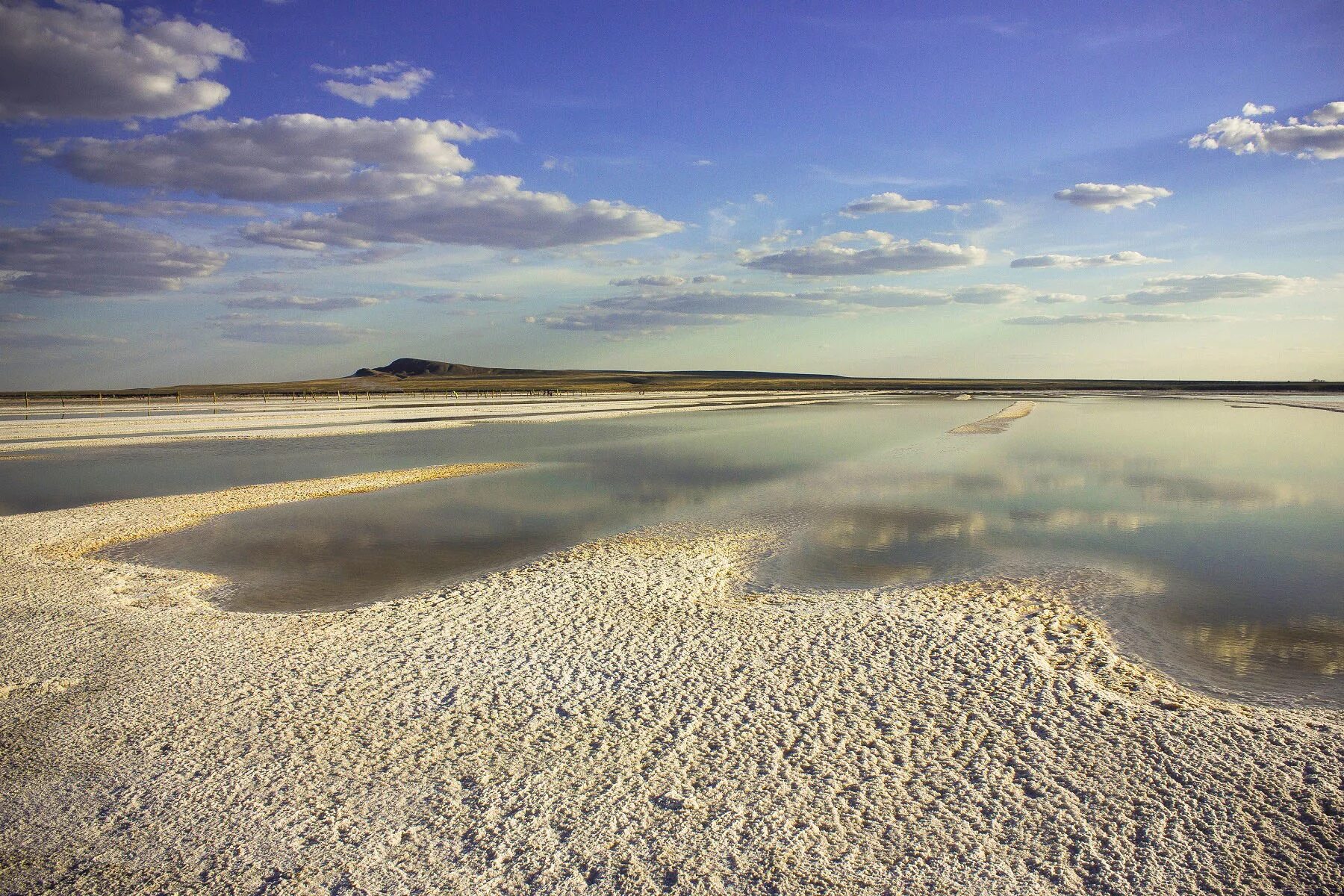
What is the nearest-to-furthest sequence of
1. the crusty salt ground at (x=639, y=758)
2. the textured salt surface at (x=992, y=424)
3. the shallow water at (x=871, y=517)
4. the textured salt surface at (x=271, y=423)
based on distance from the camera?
the crusty salt ground at (x=639, y=758) → the shallow water at (x=871, y=517) → the textured salt surface at (x=271, y=423) → the textured salt surface at (x=992, y=424)

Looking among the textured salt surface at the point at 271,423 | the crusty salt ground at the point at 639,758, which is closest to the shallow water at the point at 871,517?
the crusty salt ground at the point at 639,758

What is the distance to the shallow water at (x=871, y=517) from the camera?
859 cm

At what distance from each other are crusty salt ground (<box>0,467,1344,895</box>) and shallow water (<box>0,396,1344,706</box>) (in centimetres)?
144

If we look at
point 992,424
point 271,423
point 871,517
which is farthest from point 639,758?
point 271,423

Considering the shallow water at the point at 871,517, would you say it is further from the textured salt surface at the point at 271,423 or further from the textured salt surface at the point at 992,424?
the textured salt surface at the point at 271,423

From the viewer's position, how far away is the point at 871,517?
13992mm

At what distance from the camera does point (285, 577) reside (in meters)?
10.1

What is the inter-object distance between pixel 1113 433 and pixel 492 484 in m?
27.5

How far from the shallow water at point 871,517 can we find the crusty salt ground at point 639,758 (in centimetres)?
144

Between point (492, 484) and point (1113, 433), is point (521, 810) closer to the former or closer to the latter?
point (492, 484)

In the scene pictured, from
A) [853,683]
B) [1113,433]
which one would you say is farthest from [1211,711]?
[1113,433]

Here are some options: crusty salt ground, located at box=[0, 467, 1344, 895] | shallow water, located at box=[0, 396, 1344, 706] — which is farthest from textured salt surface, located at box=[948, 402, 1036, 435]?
crusty salt ground, located at box=[0, 467, 1344, 895]

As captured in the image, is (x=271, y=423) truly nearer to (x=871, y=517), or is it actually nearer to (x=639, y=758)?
(x=871, y=517)

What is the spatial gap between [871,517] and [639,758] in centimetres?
962
